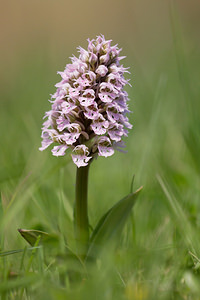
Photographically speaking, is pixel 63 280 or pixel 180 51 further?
pixel 180 51

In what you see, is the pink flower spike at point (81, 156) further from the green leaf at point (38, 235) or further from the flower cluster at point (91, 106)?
the green leaf at point (38, 235)

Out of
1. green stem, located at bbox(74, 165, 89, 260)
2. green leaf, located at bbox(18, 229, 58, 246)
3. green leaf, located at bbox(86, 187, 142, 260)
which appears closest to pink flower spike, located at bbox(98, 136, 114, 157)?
green stem, located at bbox(74, 165, 89, 260)

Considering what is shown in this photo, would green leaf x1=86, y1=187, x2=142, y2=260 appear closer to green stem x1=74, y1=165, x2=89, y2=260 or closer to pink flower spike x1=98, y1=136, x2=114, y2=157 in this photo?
green stem x1=74, y1=165, x2=89, y2=260

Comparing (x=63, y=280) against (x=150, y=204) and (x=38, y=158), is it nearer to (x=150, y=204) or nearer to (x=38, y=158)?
(x=150, y=204)

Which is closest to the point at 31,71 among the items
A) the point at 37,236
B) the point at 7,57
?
the point at 7,57

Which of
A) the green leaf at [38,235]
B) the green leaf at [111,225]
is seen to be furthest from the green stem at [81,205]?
the green leaf at [38,235]

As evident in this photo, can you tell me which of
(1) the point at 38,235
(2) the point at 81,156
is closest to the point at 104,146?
(2) the point at 81,156

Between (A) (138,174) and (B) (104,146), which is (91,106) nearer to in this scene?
(B) (104,146)
